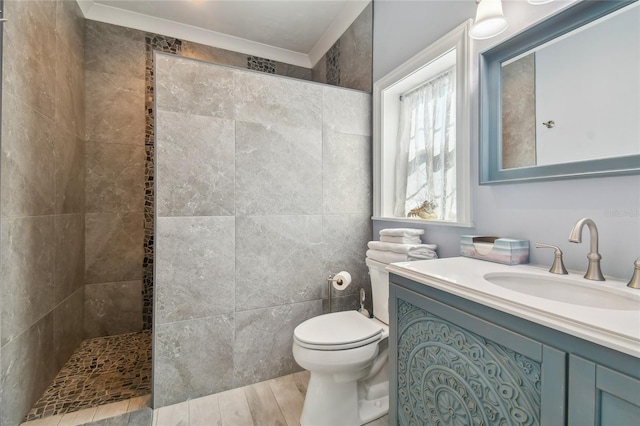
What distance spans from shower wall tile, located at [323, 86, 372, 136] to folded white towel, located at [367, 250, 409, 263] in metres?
0.93

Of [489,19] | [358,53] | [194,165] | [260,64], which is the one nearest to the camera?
[489,19]

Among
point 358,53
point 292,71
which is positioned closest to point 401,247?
point 358,53

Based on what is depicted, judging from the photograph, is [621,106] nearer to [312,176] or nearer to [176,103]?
[312,176]

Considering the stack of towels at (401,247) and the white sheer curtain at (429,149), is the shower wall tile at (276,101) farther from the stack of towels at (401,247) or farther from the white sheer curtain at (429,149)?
the stack of towels at (401,247)

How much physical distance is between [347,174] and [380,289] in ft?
2.83

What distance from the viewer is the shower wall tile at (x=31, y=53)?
1.37 metres

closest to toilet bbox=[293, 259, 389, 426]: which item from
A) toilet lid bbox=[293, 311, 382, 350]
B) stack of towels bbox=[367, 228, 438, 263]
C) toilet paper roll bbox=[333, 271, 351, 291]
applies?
toilet lid bbox=[293, 311, 382, 350]

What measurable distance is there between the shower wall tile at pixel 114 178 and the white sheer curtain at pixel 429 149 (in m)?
2.25

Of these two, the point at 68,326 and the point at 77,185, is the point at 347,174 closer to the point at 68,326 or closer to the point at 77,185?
the point at 77,185

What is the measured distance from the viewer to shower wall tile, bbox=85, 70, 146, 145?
2422mm

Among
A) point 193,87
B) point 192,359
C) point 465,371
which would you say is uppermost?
point 193,87

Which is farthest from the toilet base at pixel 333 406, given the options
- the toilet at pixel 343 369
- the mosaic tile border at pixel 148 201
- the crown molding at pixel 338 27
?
the crown molding at pixel 338 27

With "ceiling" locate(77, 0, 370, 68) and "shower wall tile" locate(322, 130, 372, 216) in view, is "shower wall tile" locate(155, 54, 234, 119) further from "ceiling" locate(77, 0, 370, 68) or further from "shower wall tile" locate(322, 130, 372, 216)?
"ceiling" locate(77, 0, 370, 68)

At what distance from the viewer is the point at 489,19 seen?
109 centimetres
